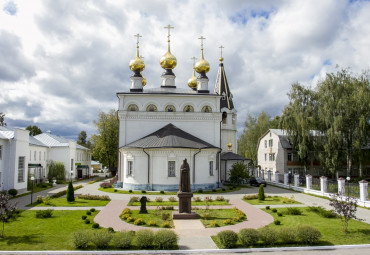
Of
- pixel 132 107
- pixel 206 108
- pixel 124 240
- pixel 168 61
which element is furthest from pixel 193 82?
pixel 124 240

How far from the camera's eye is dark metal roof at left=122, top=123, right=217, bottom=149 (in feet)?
87.3

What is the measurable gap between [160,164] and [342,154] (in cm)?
2037

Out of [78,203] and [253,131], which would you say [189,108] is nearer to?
[78,203]

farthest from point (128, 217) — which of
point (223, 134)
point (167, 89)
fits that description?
point (223, 134)

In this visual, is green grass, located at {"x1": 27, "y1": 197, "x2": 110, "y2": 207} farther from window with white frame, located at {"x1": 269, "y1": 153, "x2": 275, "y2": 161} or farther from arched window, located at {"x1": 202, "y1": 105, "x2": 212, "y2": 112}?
window with white frame, located at {"x1": 269, "y1": 153, "x2": 275, "y2": 161}

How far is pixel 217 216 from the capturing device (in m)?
15.9

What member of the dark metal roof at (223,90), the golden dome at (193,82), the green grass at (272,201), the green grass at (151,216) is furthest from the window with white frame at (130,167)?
the dark metal roof at (223,90)

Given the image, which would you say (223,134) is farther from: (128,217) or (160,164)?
(128,217)

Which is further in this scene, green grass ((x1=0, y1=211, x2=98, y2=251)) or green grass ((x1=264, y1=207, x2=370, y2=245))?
green grass ((x1=264, y1=207, x2=370, y2=245))

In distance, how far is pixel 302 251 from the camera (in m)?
10.4

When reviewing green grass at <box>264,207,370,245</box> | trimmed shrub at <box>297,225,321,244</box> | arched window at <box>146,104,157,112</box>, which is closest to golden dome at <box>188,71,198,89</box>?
arched window at <box>146,104,157,112</box>

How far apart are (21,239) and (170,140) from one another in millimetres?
16611

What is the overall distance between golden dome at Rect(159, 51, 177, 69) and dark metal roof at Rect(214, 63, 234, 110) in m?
8.48

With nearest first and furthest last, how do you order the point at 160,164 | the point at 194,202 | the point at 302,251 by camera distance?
the point at 302,251
the point at 194,202
the point at 160,164
